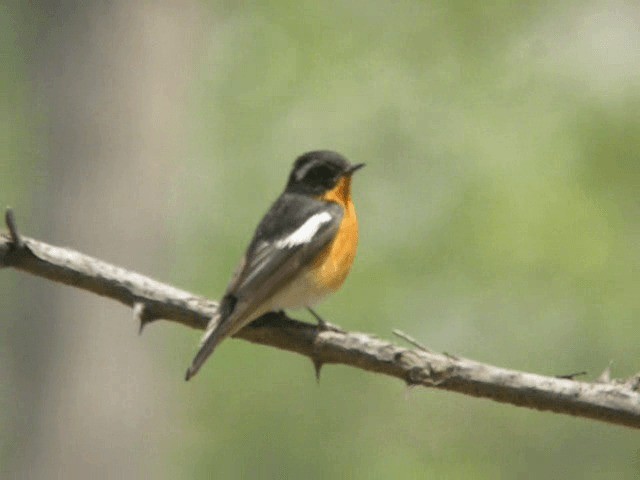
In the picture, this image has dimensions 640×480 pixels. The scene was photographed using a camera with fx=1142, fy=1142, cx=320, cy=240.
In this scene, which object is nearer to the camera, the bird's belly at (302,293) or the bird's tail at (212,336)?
the bird's tail at (212,336)

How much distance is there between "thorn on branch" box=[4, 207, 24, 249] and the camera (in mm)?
4311

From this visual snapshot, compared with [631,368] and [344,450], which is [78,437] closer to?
[344,450]

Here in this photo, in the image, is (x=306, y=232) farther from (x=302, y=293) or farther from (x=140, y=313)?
(x=140, y=313)

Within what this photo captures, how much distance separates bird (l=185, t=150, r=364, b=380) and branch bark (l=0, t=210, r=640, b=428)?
520 mm

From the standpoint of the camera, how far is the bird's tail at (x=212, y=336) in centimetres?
496

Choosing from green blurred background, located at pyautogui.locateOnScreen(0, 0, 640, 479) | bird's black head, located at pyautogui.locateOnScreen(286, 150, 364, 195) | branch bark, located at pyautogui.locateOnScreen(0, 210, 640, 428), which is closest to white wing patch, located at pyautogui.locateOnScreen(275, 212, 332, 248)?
bird's black head, located at pyautogui.locateOnScreen(286, 150, 364, 195)

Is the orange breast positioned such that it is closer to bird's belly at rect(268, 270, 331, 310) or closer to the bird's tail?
bird's belly at rect(268, 270, 331, 310)

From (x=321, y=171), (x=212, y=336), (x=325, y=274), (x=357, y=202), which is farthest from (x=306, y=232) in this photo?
(x=357, y=202)

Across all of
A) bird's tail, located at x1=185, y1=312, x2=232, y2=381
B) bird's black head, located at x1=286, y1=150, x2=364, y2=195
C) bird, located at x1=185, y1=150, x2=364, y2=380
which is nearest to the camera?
bird's tail, located at x1=185, y1=312, x2=232, y2=381

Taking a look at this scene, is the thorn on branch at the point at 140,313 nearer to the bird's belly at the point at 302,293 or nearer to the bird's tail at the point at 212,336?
the bird's tail at the point at 212,336

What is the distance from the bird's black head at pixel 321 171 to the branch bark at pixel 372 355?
199 cm

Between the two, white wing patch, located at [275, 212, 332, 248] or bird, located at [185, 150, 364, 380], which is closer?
bird, located at [185, 150, 364, 380]

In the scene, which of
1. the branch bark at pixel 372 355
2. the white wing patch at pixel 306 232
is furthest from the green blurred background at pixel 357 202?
the branch bark at pixel 372 355

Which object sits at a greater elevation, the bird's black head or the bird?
the bird's black head
